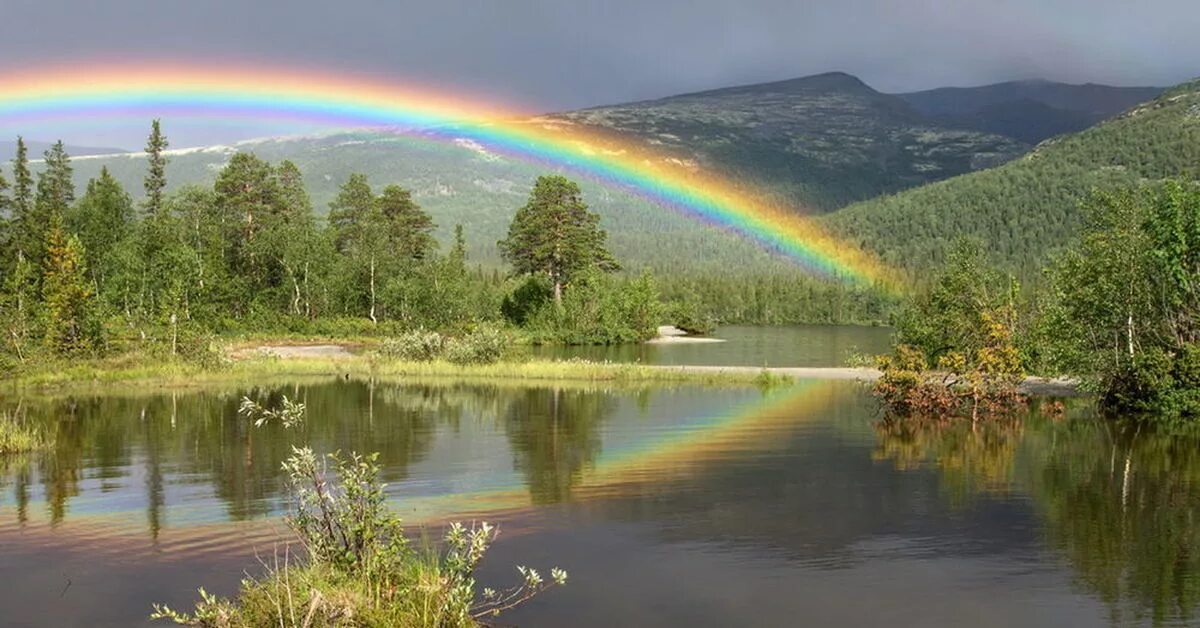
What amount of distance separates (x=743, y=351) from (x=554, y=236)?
3108 centimetres

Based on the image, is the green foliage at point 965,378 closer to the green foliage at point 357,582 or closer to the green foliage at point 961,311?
the green foliage at point 961,311

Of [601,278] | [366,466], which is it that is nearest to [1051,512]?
[366,466]

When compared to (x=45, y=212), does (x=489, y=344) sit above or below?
below

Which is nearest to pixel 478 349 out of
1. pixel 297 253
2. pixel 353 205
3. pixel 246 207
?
pixel 297 253

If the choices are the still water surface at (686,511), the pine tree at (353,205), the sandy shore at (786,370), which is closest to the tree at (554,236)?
the pine tree at (353,205)

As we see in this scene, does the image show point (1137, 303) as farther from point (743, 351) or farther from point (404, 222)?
point (404, 222)

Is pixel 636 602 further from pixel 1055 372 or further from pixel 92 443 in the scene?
pixel 1055 372

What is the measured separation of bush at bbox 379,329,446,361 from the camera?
58531 millimetres

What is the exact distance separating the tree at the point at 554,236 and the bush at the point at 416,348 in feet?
155

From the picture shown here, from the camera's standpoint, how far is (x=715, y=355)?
7925cm

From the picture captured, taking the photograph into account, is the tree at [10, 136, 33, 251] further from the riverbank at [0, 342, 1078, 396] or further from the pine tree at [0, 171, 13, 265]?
the riverbank at [0, 342, 1078, 396]

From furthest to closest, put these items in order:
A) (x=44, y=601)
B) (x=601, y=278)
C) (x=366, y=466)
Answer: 1. (x=601, y=278)
2. (x=44, y=601)
3. (x=366, y=466)

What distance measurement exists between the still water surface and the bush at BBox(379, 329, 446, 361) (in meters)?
19.2

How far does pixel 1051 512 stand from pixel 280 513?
16.6 meters
